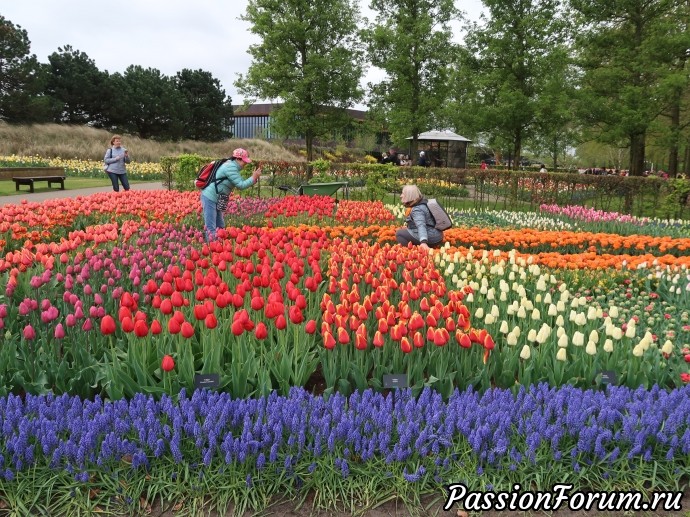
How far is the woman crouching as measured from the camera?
7262 millimetres

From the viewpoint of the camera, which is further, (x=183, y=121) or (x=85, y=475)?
(x=183, y=121)

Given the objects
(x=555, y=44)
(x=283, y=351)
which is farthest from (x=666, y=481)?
(x=555, y=44)

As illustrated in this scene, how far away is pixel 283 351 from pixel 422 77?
28042 millimetres

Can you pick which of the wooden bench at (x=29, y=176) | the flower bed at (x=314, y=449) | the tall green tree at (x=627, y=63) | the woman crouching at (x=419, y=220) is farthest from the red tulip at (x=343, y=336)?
the wooden bench at (x=29, y=176)

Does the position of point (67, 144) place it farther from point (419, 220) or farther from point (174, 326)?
point (174, 326)

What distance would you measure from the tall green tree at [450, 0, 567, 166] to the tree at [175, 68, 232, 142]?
38796mm

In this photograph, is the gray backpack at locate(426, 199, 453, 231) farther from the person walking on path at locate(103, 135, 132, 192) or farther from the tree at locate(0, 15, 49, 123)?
the tree at locate(0, 15, 49, 123)

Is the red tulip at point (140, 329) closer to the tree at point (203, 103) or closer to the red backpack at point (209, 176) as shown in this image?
the red backpack at point (209, 176)

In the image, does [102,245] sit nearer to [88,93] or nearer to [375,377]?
[375,377]

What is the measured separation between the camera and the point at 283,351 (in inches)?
140

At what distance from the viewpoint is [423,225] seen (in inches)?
286

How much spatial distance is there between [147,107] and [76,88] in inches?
238

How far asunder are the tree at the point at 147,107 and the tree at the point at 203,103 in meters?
2.77

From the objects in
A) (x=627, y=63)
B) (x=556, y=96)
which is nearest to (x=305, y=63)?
(x=556, y=96)
